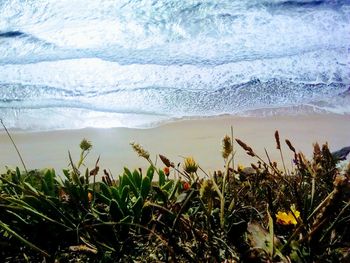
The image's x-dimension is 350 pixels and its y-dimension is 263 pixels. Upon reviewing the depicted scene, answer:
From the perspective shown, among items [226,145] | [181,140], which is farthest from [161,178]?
[181,140]

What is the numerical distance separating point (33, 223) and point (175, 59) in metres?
5.17

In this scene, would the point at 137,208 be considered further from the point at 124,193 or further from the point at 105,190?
the point at 105,190

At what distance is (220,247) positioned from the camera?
125 centimetres

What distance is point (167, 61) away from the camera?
6410 millimetres

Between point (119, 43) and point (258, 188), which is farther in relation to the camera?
point (119, 43)

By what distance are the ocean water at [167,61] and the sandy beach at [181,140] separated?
0.28m

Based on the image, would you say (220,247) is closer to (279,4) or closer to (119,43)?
(119,43)

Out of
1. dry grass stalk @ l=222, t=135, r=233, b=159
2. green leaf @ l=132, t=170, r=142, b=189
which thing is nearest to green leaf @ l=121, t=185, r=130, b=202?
green leaf @ l=132, t=170, r=142, b=189

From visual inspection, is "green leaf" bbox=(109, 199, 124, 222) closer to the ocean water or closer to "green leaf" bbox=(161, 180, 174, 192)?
"green leaf" bbox=(161, 180, 174, 192)

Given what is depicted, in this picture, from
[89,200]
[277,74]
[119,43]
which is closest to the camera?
[89,200]

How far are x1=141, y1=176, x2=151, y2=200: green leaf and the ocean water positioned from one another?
2.95 m

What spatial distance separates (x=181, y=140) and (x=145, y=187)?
7.98 ft

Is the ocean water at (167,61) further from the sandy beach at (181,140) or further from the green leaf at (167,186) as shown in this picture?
the green leaf at (167,186)

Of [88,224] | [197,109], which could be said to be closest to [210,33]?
[197,109]
